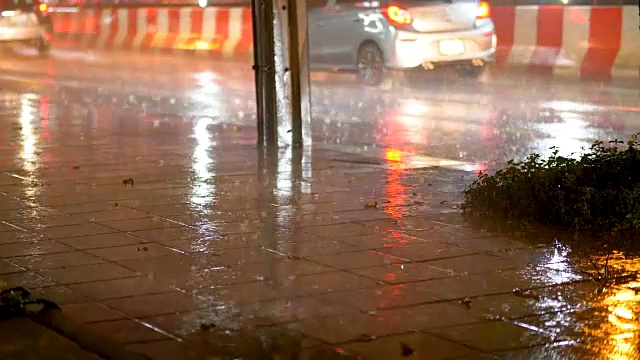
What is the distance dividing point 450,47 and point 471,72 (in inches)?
52.0

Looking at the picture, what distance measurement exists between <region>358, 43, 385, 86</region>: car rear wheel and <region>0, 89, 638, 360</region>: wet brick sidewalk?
9.09 m

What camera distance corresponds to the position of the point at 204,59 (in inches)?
1102

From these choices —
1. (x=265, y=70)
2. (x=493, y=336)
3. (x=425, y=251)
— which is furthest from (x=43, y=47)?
(x=493, y=336)

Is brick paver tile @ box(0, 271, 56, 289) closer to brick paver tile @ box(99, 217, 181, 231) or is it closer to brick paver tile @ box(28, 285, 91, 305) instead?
brick paver tile @ box(28, 285, 91, 305)

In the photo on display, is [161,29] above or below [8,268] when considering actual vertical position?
below

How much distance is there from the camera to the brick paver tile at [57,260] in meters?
6.46

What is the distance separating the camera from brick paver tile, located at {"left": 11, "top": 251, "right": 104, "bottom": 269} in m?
6.46

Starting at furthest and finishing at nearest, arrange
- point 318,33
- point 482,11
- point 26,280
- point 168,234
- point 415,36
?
point 318,33, point 482,11, point 415,36, point 168,234, point 26,280

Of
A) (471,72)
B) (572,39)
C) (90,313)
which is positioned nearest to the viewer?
(90,313)

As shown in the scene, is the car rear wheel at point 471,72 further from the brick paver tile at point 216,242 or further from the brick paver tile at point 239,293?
the brick paver tile at point 239,293

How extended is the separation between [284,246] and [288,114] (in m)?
4.92

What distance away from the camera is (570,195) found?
754 cm

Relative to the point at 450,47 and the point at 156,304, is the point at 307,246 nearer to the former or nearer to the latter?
the point at 156,304

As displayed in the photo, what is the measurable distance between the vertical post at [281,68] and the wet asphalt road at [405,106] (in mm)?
586
